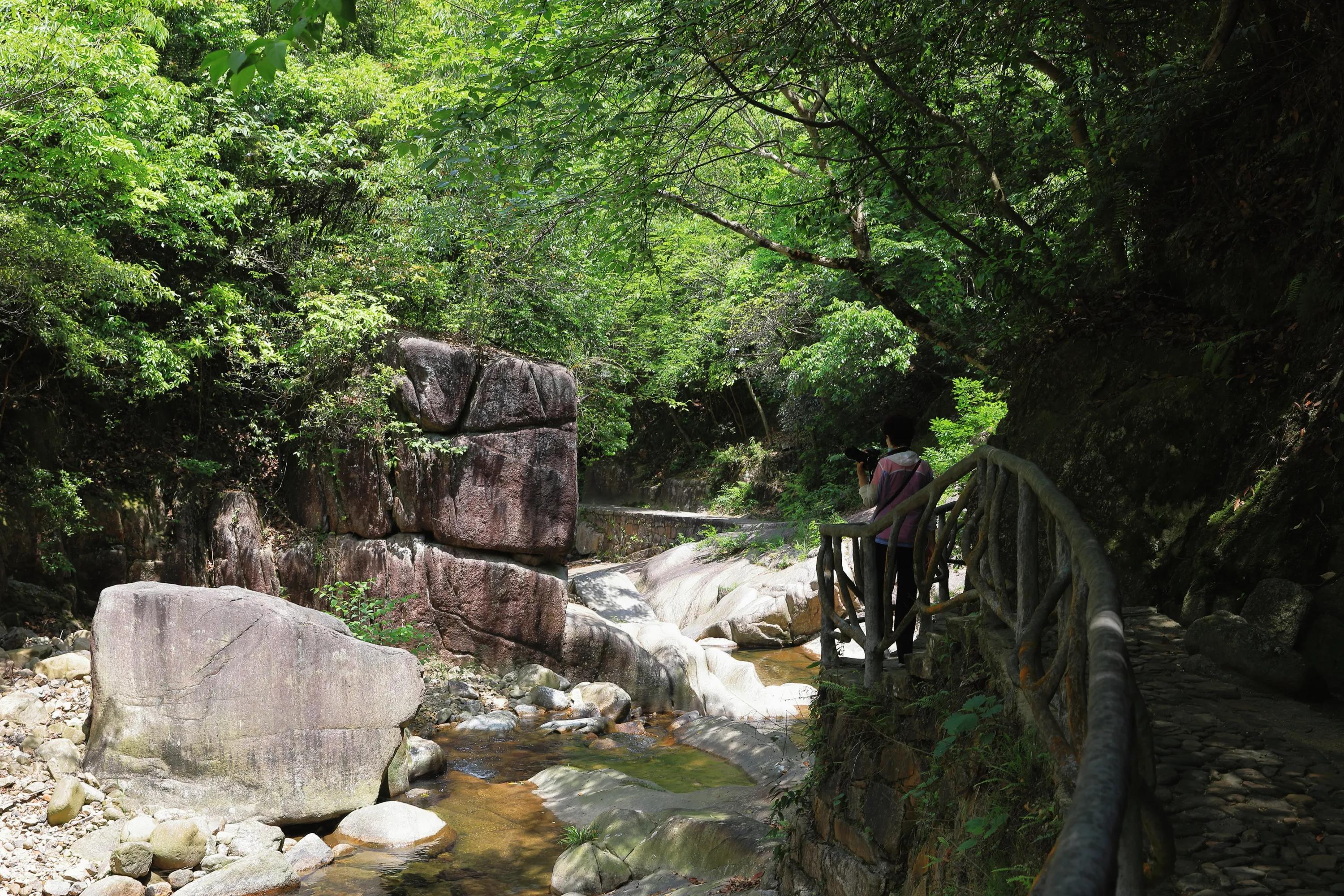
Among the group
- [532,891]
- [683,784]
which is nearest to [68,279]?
[532,891]

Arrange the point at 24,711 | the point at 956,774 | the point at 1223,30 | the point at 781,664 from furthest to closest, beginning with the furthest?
1. the point at 781,664
2. the point at 24,711
3. the point at 1223,30
4. the point at 956,774

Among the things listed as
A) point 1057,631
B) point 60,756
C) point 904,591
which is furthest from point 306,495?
point 1057,631

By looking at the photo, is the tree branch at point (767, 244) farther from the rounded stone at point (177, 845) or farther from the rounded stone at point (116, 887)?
the rounded stone at point (116, 887)

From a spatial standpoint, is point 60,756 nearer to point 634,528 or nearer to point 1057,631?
point 1057,631

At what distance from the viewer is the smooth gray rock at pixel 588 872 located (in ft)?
22.7

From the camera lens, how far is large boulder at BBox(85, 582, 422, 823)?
25.0 ft

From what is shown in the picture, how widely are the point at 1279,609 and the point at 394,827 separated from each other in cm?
702

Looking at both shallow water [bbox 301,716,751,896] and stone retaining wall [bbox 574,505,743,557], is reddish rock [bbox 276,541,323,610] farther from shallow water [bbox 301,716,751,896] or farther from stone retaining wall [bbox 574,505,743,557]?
stone retaining wall [bbox 574,505,743,557]

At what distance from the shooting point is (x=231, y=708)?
310 inches

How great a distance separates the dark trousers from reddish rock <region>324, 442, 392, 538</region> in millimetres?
9572

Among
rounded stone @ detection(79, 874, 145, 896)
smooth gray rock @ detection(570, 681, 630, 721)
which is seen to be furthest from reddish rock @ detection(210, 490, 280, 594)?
rounded stone @ detection(79, 874, 145, 896)

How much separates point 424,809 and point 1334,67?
29.1 feet

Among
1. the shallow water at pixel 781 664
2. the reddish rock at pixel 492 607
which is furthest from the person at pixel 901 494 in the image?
the reddish rock at pixel 492 607

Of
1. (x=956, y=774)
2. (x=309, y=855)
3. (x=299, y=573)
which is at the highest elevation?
(x=956, y=774)
